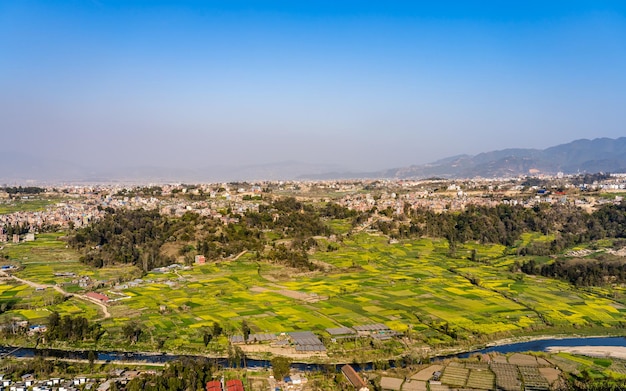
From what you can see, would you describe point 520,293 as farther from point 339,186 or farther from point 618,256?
point 339,186

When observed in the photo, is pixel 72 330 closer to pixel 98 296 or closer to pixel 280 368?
pixel 98 296

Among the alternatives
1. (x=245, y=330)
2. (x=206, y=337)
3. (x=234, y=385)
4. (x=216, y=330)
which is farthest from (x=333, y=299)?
(x=234, y=385)

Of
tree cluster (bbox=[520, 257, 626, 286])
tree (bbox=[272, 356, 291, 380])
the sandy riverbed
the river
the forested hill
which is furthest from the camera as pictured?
the forested hill

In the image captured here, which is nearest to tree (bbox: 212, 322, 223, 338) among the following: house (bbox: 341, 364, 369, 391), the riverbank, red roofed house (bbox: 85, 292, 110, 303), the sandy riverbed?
the riverbank

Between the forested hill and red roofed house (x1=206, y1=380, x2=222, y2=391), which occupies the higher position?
the forested hill

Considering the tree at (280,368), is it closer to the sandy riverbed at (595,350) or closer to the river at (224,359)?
the river at (224,359)

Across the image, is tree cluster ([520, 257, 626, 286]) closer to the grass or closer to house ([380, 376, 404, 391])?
house ([380, 376, 404, 391])
